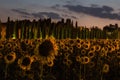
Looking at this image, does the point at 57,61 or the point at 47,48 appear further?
the point at 57,61

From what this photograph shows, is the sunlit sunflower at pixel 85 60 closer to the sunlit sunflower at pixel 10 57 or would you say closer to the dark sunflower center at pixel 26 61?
the sunlit sunflower at pixel 10 57

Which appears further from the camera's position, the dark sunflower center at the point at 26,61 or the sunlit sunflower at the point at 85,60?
the sunlit sunflower at the point at 85,60

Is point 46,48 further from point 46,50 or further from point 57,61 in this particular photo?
point 57,61

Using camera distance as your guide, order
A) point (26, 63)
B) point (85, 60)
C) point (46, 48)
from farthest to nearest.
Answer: point (85, 60) → point (26, 63) → point (46, 48)

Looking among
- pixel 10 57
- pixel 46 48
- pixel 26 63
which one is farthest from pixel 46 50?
pixel 10 57

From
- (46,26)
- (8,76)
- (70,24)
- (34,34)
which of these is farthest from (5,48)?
(70,24)

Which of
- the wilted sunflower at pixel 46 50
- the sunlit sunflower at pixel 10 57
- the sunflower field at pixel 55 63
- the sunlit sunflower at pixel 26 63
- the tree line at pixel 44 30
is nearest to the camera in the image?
the wilted sunflower at pixel 46 50

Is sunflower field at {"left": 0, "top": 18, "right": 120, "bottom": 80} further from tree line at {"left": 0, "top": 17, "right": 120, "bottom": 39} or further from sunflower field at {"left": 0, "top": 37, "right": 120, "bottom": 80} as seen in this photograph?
tree line at {"left": 0, "top": 17, "right": 120, "bottom": 39}

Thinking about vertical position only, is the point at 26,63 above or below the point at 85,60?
above

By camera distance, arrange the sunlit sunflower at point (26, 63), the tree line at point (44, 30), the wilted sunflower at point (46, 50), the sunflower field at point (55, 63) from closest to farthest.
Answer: the wilted sunflower at point (46, 50) < the sunflower field at point (55, 63) < the sunlit sunflower at point (26, 63) < the tree line at point (44, 30)

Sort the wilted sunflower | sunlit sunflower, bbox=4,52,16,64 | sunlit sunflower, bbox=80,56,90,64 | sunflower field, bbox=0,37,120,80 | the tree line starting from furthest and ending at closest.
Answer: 1. the tree line
2. sunlit sunflower, bbox=80,56,90,64
3. sunlit sunflower, bbox=4,52,16,64
4. sunflower field, bbox=0,37,120,80
5. the wilted sunflower

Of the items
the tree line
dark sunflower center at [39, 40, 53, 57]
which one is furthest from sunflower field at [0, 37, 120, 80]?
the tree line

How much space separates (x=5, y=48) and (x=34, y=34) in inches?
3222

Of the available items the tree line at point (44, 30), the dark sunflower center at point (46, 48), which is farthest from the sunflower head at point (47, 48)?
the tree line at point (44, 30)
